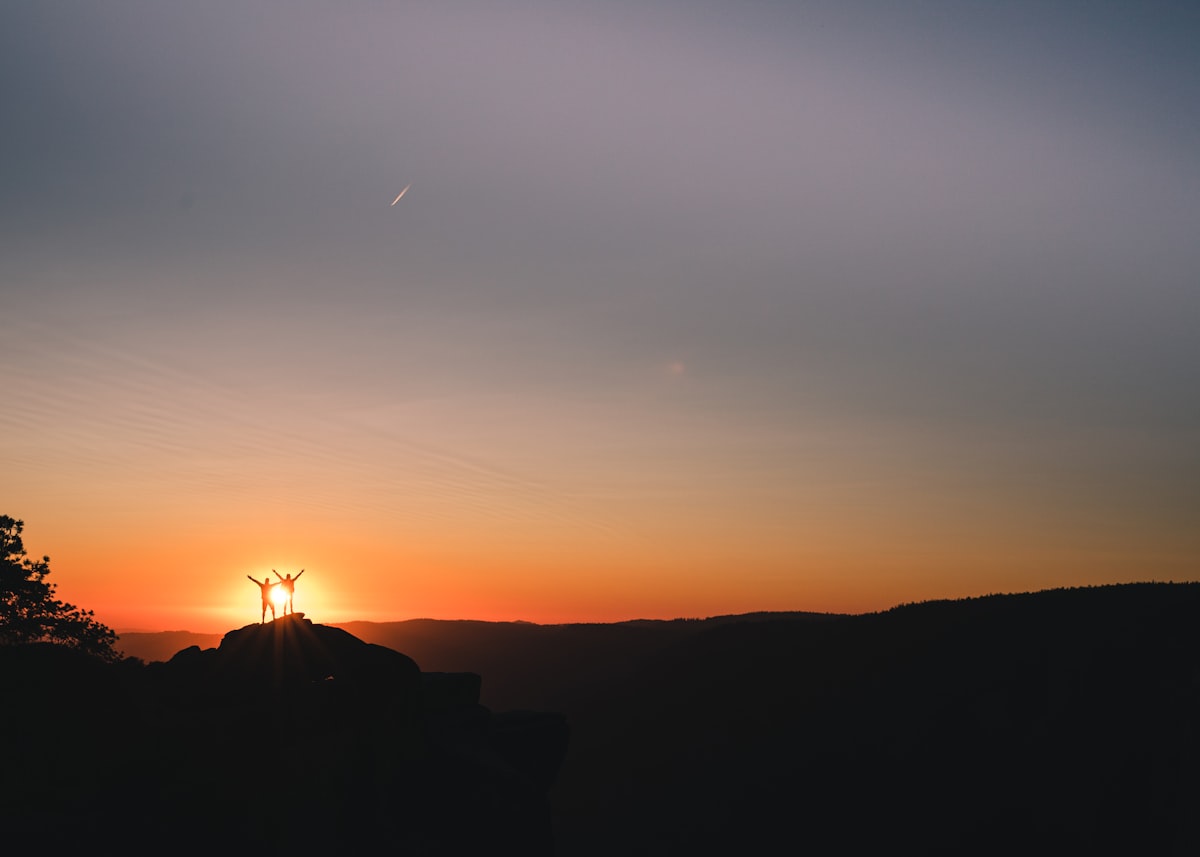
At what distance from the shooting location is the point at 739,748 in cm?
5872

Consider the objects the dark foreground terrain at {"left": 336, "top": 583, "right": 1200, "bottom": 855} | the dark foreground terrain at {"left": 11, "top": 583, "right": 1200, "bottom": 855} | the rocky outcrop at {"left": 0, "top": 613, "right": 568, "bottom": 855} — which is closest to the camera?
the rocky outcrop at {"left": 0, "top": 613, "right": 568, "bottom": 855}

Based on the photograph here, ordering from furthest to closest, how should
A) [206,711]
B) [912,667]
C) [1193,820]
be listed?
1. [912,667]
2. [1193,820]
3. [206,711]

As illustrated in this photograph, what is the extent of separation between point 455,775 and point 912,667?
1550 inches

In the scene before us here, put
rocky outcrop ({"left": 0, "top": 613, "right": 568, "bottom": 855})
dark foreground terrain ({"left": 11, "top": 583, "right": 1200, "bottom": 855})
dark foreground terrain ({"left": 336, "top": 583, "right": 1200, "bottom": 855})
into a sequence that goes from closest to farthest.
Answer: rocky outcrop ({"left": 0, "top": 613, "right": 568, "bottom": 855}), dark foreground terrain ({"left": 11, "top": 583, "right": 1200, "bottom": 855}), dark foreground terrain ({"left": 336, "top": 583, "right": 1200, "bottom": 855})

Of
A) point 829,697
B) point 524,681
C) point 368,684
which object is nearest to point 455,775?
point 368,684

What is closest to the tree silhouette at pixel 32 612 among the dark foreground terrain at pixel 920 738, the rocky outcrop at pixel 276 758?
the rocky outcrop at pixel 276 758

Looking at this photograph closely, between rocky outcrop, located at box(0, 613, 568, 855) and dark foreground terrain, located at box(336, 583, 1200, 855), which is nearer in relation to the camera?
rocky outcrop, located at box(0, 613, 568, 855)

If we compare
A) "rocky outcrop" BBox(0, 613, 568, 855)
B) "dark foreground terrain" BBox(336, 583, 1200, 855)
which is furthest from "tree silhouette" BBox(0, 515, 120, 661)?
"dark foreground terrain" BBox(336, 583, 1200, 855)

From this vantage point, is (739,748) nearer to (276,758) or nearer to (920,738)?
(920,738)

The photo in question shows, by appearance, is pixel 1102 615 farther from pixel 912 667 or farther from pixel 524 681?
pixel 524 681

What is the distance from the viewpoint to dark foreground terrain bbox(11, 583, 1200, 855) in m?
24.6

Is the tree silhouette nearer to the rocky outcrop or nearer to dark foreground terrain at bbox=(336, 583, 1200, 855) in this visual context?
the rocky outcrop

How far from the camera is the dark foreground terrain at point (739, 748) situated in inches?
967

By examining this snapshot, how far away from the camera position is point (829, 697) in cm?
6006
